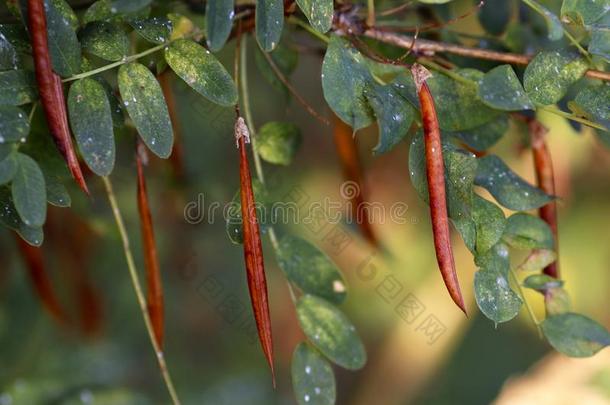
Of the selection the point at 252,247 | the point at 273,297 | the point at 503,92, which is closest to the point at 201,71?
the point at 252,247

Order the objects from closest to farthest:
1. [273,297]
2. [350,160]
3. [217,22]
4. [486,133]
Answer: [217,22] → [486,133] → [350,160] → [273,297]

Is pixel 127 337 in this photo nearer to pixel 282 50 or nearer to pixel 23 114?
pixel 282 50

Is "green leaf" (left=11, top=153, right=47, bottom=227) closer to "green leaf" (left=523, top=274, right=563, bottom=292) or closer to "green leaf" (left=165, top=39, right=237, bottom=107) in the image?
"green leaf" (left=165, top=39, right=237, bottom=107)

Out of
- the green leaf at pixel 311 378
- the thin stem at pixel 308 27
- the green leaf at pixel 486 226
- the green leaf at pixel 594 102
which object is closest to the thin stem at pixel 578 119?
the green leaf at pixel 594 102

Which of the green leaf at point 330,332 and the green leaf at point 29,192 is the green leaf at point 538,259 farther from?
the green leaf at point 29,192

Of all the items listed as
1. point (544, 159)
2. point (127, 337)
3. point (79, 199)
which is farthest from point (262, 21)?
point (127, 337)

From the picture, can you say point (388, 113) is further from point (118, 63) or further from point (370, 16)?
point (118, 63)
